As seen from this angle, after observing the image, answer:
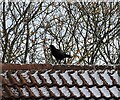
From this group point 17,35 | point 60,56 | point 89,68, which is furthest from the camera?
point 17,35

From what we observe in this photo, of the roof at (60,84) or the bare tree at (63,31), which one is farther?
the bare tree at (63,31)

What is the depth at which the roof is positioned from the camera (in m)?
3.36

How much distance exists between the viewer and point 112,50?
1026 centimetres

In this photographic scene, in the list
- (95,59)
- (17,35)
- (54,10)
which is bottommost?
(95,59)

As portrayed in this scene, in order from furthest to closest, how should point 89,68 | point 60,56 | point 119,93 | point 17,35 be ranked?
point 17,35
point 60,56
point 89,68
point 119,93

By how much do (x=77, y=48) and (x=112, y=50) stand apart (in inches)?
38.2

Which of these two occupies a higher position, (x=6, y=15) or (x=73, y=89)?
(x=6, y=15)

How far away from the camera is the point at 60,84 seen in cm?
349

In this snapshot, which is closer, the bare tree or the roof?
the roof

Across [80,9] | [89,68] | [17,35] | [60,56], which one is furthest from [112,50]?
[89,68]

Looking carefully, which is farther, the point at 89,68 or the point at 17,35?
the point at 17,35

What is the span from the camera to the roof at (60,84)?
3.36 metres

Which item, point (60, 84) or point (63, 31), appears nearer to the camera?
point (60, 84)

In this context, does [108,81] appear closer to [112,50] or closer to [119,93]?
[119,93]
